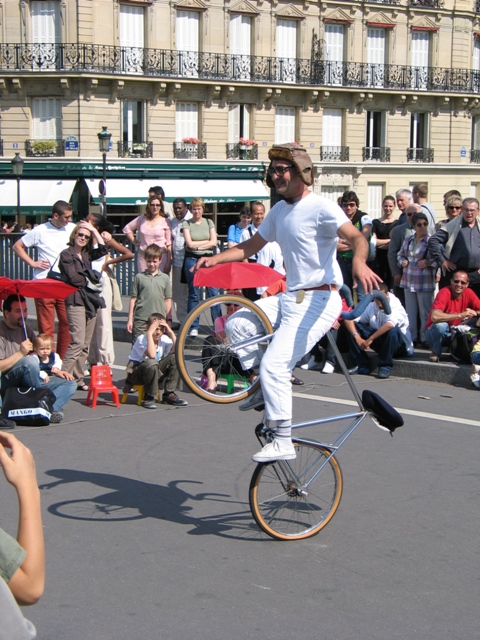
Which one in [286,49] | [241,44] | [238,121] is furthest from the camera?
[286,49]

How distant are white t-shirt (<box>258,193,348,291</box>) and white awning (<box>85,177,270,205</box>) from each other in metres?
33.5

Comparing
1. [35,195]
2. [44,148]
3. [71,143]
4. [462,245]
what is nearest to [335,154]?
[71,143]

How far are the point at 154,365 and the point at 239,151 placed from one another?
110 ft

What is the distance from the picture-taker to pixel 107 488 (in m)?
6.96

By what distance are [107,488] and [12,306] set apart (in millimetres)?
3357

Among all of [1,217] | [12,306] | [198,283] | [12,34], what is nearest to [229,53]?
[12,34]

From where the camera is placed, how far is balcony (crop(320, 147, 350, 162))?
44656 mm

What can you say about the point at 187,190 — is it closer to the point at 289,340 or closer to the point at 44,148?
the point at 44,148

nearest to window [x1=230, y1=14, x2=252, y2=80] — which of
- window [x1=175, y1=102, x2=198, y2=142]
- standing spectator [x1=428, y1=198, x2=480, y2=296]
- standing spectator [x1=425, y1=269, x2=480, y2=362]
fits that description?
window [x1=175, y1=102, x2=198, y2=142]

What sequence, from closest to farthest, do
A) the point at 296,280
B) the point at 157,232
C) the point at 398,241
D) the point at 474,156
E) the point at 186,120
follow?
1. the point at 296,280
2. the point at 398,241
3. the point at 157,232
4. the point at 186,120
5. the point at 474,156

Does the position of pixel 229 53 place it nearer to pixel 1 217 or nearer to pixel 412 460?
pixel 1 217

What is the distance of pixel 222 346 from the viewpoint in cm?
663

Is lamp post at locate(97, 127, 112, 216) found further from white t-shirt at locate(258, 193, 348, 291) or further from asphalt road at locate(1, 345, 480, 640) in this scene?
white t-shirt at locate(258, 193, 348, 291)

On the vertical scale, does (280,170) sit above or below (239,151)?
below
